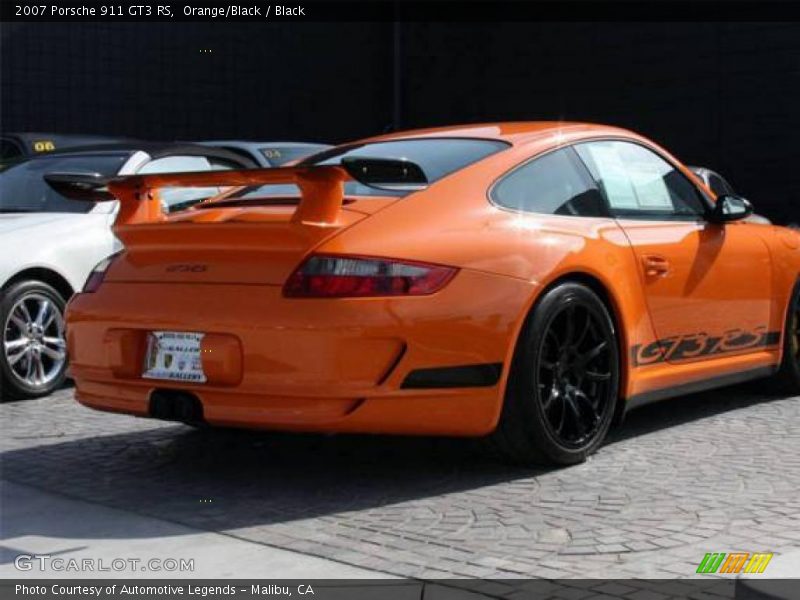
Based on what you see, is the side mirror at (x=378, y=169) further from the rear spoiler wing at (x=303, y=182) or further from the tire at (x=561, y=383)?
the tire at (x=561, y=383)

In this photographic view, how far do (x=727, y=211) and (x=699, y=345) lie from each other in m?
0.72

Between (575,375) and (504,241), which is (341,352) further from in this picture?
(575,375)

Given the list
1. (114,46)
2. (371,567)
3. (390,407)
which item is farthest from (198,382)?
(114,46)

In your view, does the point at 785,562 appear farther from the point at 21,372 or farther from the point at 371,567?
the point at 21,372

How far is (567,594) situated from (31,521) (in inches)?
79.3

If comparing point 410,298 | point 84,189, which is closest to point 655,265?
point 410,298

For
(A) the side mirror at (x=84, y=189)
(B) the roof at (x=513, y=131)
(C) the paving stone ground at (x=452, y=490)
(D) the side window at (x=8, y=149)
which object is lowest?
(C) the paving stone ground at (x=452, y=490)

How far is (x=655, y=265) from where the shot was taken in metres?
5.64

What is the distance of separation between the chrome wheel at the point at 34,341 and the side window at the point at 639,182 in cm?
322

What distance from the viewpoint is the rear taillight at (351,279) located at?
4.58 metres

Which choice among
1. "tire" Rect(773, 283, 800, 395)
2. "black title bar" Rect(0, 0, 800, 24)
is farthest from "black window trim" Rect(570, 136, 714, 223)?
"black title bar" Rect(0, 0, 800, 24)

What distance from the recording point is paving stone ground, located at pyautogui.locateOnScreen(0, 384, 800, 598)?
4.04 metres

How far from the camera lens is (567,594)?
142 inches

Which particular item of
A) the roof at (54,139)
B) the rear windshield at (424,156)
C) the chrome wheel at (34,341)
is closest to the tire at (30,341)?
the chrome wheel at (34,341)
